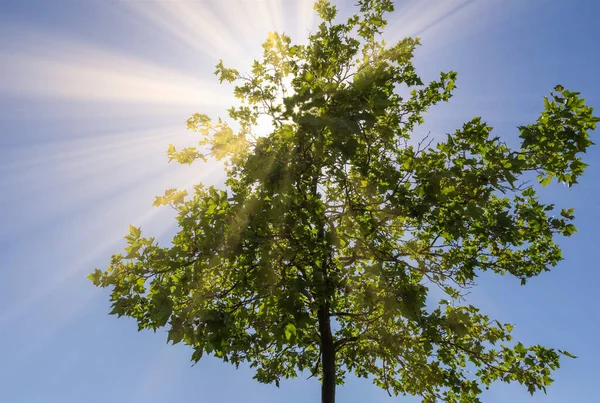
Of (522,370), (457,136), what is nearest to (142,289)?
(457,136)

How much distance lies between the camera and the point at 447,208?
777cm

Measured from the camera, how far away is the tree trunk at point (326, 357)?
986 cm

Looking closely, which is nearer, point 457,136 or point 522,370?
point 457,136

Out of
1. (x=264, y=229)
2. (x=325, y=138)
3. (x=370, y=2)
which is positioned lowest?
(x=264, y=229)

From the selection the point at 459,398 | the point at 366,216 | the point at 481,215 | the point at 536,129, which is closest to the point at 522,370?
the point at 459,398

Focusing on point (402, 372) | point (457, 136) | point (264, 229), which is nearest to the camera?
point (264, 229)

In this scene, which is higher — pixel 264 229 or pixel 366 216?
pixel 366 216

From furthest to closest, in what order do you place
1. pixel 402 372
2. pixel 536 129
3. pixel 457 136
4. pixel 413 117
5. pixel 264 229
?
pixel 402 372 < pixel 413 117 < pixel 457 136 < pixel 264 229 < pixel 536 129

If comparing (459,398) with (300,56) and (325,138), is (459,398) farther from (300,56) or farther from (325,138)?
(300,56)

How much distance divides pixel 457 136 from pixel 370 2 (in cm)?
577

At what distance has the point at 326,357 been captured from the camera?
10648 mm

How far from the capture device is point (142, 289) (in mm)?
8133

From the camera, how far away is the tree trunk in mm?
9859

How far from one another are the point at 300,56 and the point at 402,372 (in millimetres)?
12055
